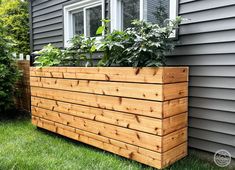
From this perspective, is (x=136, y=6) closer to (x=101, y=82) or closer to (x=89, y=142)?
(x=101, y=82)

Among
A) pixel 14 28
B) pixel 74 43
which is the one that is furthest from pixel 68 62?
pixel 14 28

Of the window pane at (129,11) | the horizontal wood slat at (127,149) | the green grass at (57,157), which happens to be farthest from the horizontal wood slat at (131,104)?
the window pane at (129,11)

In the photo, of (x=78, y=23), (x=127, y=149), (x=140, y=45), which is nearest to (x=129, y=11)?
(x=140, y=45)

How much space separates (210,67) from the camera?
268 cm

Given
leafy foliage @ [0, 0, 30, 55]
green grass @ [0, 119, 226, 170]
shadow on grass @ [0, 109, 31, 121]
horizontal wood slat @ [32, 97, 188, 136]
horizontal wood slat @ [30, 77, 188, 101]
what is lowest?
green grass @ [0, 119, 226, 170]

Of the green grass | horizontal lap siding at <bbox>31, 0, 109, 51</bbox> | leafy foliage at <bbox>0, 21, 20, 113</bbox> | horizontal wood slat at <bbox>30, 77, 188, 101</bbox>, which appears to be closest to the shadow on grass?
leafy foliage at <bbox>0, 21, 20, 113</bbox>

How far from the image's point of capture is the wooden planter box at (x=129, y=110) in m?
2.37

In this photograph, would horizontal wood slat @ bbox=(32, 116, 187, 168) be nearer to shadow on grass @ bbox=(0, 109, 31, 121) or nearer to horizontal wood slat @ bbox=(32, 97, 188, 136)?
horizontal wood slat @ bbox=(32, 97, 188, 136)

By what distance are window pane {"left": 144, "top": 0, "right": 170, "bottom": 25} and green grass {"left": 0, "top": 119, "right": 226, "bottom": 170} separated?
168 cm

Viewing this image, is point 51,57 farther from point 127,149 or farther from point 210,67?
point 210,67

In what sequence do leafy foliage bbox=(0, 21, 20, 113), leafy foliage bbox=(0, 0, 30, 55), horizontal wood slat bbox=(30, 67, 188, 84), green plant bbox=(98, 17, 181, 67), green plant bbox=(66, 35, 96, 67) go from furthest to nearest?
leafy foliage bbox=(0, 0, 30, 55)
leafy foliage bbox=(0, 21, 20, 113)
green plant bbox=(66, 35, 96, 67)
green plant bbox=(98, 17, 181, 67)
horizontal wood slat bbox=(30, 67, 188, 84)

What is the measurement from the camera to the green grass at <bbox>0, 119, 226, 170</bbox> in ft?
8.38

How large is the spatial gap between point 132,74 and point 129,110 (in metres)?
0.37

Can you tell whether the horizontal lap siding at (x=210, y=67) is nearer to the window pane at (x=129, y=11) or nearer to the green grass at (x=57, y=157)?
the green grass at (x=57, y=157)
